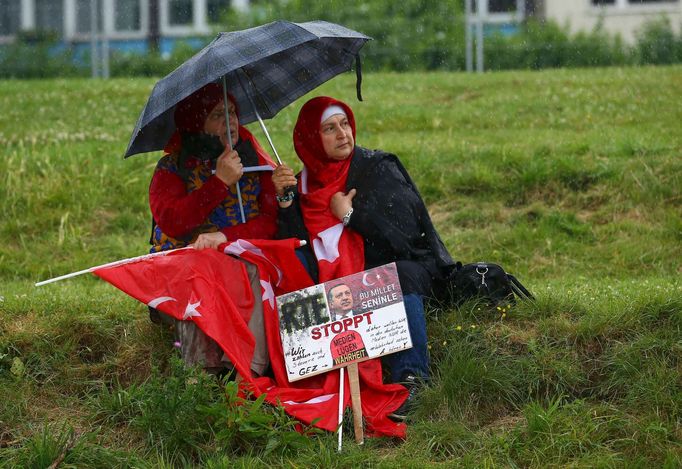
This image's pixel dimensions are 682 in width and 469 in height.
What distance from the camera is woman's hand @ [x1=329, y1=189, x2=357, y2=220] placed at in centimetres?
628

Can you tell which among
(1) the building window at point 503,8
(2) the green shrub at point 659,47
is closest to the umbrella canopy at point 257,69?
(2) the green shrub at point 659,47

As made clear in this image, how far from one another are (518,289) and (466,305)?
1.20ft

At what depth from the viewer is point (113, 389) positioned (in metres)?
6.59

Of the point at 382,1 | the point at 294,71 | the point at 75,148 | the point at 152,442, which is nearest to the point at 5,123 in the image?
the point at 75,148

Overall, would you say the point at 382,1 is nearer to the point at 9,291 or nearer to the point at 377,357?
the point at 9,291

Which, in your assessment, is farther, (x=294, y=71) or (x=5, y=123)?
(x=5, y=123)

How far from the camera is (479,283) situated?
256 inches

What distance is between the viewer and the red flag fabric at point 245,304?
597 cm

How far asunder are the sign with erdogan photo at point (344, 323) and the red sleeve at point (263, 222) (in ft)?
1.49

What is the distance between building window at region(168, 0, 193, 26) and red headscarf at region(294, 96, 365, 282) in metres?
23.4

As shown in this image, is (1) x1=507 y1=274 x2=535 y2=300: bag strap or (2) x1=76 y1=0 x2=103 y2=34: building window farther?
(2) x1=76 y1=0 x2=103 y2=34: building window

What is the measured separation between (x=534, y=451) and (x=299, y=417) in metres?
1.11

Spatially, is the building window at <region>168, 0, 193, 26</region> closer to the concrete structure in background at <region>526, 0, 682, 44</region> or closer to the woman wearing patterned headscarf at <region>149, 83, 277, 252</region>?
the concrete structure in background at <region>526, 0, 682, 44</region>

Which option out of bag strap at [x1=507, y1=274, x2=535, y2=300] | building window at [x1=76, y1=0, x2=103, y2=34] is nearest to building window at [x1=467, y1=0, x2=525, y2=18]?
building window at [x1=76, y1=0, x2=103, y2=34]
